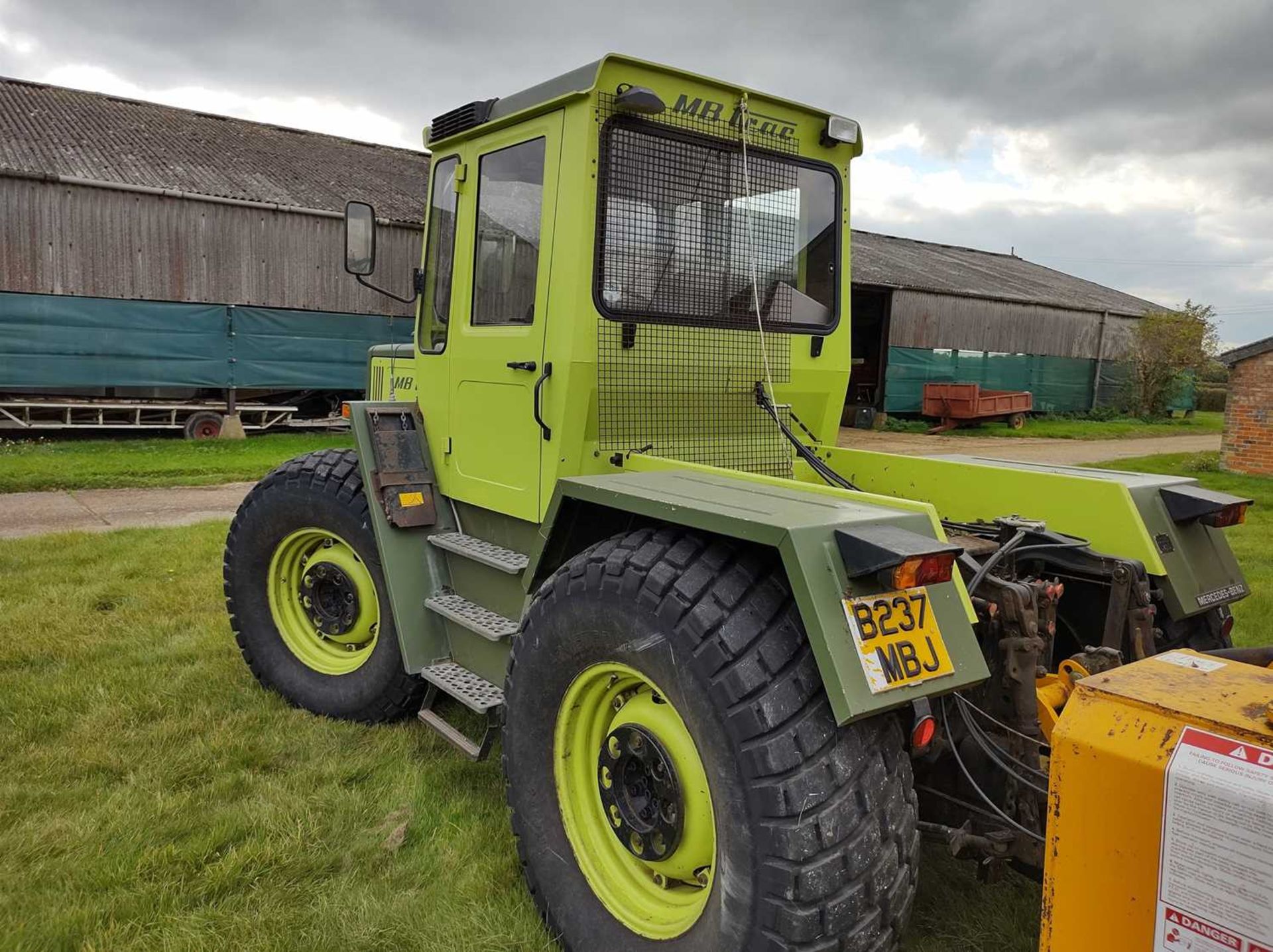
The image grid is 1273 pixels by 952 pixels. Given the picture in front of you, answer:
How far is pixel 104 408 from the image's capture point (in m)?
14.8

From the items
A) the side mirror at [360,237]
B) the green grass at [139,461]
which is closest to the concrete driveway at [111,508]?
the green grass at [139,461]

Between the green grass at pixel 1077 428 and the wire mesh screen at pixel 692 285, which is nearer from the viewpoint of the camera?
the wire mesh screen at pixel 692 285

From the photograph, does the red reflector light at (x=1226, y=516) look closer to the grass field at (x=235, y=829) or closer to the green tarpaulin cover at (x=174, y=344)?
the grass field at (x=235, y=829)

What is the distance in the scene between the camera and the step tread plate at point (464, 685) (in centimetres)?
329

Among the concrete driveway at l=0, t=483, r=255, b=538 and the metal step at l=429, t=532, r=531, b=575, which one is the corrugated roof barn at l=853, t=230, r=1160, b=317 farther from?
the metal step at l=429, t=532, r=531, b=575

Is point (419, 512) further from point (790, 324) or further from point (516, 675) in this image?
point (790, 324)

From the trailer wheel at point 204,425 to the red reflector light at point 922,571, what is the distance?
50.8 feet

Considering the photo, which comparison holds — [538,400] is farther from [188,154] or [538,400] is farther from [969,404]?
[969,404]

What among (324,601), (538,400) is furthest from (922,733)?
(324,601)

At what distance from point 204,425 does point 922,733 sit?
51.5 feet

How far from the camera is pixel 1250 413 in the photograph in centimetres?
1515

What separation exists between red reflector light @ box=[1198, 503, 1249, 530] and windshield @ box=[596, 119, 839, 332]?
1540 millimetres

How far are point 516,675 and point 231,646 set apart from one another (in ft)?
9.68

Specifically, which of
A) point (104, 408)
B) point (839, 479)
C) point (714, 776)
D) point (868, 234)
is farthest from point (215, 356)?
point (868, 234)
